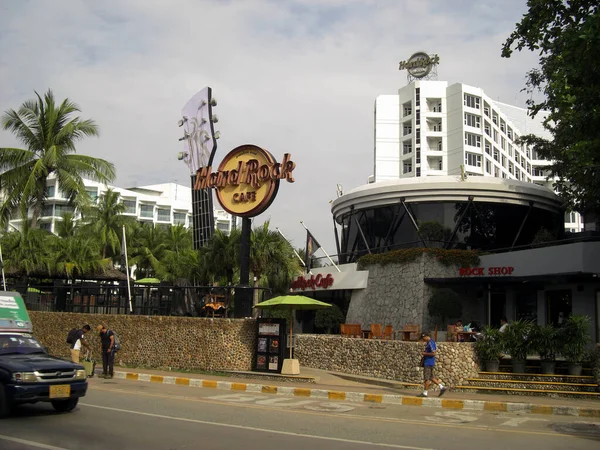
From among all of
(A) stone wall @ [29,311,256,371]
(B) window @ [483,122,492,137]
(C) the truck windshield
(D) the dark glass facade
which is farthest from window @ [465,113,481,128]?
(C) the truck windshield

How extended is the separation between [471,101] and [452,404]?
74520 mm

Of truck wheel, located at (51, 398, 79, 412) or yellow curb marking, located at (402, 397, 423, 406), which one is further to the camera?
yellow curb marking, located at (402, 397, 423, 406)

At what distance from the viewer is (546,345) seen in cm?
1873

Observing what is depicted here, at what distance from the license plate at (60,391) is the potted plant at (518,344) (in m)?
13.0

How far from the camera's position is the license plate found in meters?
11.8

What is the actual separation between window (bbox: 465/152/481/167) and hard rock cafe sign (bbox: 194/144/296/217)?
211ft

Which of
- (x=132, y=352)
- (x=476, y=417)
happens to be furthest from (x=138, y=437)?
(x=132, y=352)

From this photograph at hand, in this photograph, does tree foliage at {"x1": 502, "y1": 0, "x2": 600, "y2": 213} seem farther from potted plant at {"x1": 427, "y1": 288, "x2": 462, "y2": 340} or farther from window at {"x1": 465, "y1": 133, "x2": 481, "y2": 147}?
window at {"x1": 465, "y1": 133, "x2": 481, "y2": 147}

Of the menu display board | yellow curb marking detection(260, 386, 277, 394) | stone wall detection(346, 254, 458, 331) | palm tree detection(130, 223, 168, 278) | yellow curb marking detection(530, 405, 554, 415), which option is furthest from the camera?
palm tree detection(130, 223, 168, 278)

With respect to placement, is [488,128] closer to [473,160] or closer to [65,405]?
[473,160]

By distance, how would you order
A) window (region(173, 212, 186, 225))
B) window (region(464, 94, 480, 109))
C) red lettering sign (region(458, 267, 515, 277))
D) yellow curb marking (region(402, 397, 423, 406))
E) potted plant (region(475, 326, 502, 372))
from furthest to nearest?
window (region(173, 212, 186, 225)), window (region(464, 94, 480, 109)), red lettering sign (region(458, 267, 515, 277)), potted plant (region(475, 326, 502, 372)), yellow curb marking (region(402, 397, 423, 406))

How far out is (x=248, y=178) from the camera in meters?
24.9

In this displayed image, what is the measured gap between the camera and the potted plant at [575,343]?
60.4 feet

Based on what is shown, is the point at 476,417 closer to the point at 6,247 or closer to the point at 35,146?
the point at 35,146
